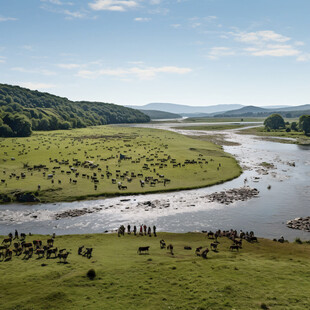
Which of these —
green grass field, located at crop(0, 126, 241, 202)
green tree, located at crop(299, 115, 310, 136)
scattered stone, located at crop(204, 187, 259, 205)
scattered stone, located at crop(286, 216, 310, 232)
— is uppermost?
green tree, located at crop(299, 115, 310, 136)

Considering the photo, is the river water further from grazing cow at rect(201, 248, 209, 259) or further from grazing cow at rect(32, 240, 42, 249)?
grazing cow at rect(201, 248, 209, 259)

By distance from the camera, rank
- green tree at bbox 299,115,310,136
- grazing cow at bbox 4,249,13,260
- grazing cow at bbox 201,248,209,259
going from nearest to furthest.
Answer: grazing cow at bbox 201,248,209,259, grazing cow at bbox 4,249,13,260, green tree at bbox 299,115,310,136

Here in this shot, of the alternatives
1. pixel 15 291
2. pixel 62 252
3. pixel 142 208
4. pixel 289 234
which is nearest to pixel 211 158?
pixel 142 208

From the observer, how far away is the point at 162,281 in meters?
25.0

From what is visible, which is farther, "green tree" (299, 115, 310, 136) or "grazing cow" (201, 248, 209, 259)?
"green tree" (299, 115, 310, 136)

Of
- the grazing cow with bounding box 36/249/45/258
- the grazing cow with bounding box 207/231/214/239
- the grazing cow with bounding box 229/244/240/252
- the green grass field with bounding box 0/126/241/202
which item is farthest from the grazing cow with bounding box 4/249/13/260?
the grazing cow with bounding box 229/244/240/252

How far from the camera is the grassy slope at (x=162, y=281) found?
21781 millimetres

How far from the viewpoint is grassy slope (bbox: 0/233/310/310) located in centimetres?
2178

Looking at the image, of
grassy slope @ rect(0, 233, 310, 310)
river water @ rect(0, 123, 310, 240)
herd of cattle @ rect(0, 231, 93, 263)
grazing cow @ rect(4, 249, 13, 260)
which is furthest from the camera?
river water @ rect(0, 123, 310, 240)

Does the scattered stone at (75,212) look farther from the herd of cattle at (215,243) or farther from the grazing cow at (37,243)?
the herd of cattle at (215,243)

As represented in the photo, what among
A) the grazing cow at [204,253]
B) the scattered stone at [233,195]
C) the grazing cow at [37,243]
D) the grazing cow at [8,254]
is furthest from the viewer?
the scattered stone at [233,195]

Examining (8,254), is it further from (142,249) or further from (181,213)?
(181,213)

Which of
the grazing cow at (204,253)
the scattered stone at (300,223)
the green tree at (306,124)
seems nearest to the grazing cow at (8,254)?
the grazing cow at (204,253)

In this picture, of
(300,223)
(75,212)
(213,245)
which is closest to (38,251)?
(75,212)
